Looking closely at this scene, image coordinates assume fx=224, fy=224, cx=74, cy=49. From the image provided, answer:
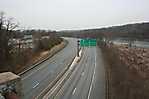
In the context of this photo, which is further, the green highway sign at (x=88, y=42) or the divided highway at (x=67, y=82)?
the green highway sign at (x=88, y=42)

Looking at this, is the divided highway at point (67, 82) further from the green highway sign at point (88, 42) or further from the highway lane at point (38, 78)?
the green highway sign at point (88, 42)

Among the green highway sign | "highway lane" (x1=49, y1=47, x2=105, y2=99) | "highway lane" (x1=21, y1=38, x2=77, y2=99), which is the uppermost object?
the green highway sign

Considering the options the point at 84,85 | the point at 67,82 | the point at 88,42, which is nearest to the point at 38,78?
the point at 67,82

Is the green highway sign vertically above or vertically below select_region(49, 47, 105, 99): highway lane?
above

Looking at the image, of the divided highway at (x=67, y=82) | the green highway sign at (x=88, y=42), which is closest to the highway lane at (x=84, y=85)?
the divided highway at (x=67, y=82)

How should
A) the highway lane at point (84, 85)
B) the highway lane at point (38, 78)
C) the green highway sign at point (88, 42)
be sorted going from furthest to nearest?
the green highway sign at point (88, 42), the highway lane at point (38, 78), the highway lane at point (84, 85)

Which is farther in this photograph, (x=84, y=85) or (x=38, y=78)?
(x=38, y=78)

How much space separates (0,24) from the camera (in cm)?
5100

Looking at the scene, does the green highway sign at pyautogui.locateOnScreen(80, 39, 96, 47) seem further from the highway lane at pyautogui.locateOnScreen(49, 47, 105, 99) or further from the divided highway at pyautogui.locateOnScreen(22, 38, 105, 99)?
the highway lane at pyautogui.locateOnScreen(49, 47, 105, 99)

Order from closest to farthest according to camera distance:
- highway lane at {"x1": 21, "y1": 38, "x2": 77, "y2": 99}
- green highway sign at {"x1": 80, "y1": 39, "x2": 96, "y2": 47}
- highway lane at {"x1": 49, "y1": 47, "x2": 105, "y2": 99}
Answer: highway lane at {"x1": 49, "y1": 47, "x2": 105, "y2": 99}, highway lane at {"x1": 21, "y1": 38, "x2": 77, "y2": 99}, green highway sign at {"x1": 80, "y1": 39, "x2": 96, "y2": 47}

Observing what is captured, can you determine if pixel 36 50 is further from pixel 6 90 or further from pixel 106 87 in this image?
pixel 6 90

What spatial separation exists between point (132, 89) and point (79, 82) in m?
9.27

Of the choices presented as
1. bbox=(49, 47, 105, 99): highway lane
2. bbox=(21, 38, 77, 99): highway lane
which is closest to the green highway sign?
bbox=(21, 38, 77, 99): highway lane

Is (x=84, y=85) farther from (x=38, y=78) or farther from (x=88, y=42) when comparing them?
(x=88, y=42)
